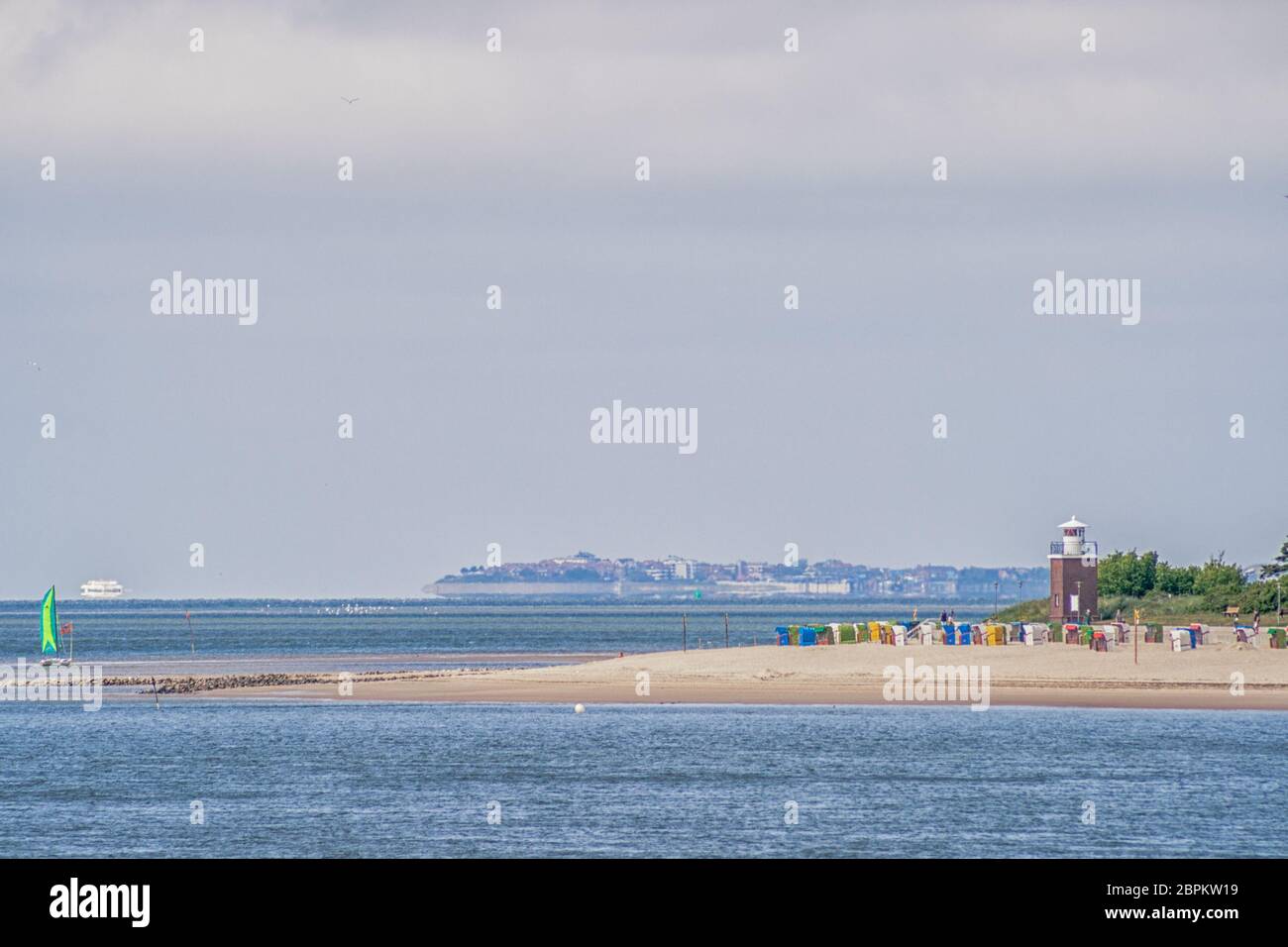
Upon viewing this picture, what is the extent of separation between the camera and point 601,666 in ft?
277

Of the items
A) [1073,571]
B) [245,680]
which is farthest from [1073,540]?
[245,680]

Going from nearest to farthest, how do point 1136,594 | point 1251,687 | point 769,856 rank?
point 769,856 → point 1251,687 → point 1136,594

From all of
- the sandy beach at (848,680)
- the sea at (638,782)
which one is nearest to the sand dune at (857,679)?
the sandy beach at (848,680)

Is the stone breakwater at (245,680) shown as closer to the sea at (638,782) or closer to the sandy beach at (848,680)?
the sandy beach at (848,680)

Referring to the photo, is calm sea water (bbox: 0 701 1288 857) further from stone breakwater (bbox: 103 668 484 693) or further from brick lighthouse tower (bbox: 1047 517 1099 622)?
brick lighthouse tower (bbox: 1047 517 1099 622)

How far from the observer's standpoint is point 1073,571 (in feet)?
328

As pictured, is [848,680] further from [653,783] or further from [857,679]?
[653,783]

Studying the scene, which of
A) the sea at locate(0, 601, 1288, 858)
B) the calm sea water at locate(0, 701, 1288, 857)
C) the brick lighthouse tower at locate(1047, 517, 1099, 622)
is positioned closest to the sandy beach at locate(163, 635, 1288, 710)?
the sea at locate(0, 601, 1288, 858)

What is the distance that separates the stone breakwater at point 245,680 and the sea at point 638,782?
12.0 m

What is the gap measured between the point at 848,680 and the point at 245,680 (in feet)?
103
